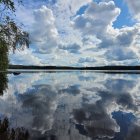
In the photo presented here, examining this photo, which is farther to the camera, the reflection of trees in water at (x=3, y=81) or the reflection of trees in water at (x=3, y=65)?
the reflection of trees in water at (x=3, y=81)

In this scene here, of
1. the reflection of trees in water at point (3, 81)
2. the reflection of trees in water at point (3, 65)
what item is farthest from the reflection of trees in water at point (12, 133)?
the reflection of trees in water at point (3, 81)

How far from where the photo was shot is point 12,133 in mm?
16812

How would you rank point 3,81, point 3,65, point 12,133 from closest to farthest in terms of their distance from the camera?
point 12,133
point 3,65
point 3,81

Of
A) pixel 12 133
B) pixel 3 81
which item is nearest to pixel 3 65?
pixel 3 81

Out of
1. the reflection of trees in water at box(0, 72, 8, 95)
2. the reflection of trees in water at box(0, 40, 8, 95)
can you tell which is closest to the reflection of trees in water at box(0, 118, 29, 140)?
the reflection of trees in water at box(0, 40, 8, 95)

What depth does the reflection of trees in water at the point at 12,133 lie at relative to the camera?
16.0m

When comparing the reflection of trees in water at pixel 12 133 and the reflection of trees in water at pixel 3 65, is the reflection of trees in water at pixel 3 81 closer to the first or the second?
the reflection of trees in water at pixel 3 65

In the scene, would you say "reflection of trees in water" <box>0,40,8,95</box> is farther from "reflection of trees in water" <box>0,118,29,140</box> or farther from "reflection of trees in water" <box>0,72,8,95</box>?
"reflection of trees in water" <box>0,118,29,140</box>

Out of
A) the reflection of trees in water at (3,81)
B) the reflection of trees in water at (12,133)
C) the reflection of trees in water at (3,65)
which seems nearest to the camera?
the reflection of trees in water at (12,133)

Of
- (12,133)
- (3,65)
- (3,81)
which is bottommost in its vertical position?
(12,133)

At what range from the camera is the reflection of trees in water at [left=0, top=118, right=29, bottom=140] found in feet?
52.4

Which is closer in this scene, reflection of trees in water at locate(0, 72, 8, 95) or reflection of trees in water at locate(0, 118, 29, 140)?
reflection of trees in water at locate(0, 118, 29, 140)

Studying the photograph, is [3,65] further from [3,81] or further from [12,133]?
[12,133]

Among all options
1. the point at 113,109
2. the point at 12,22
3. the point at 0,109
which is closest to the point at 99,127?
the point at 113,109
